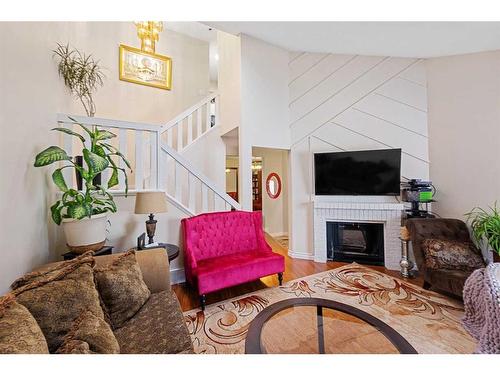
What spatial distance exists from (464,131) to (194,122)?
4.62m

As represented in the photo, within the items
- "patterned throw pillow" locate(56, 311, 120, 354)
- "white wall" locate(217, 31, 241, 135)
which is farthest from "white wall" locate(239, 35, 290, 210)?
"patterned throw pillow" locate(56, 311, 120, 354)

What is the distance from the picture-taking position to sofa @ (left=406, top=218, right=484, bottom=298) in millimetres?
2316

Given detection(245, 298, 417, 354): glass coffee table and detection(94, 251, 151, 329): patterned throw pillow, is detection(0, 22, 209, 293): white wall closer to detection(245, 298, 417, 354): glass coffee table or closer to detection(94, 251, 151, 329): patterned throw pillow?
detection(94, 251, 151, 329): patterned throw pillow

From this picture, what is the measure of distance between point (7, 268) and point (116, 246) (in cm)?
104

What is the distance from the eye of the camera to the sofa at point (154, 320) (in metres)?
1.17

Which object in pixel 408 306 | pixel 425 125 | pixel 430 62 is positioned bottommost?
pixel 408 306

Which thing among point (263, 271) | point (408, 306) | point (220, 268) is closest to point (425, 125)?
point (408, 306)

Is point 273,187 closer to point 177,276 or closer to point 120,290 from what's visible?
point 177,276

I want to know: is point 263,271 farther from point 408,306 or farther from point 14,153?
point 14,153

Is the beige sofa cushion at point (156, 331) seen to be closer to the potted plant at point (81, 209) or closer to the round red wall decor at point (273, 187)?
the potted plant at point (81, 209)

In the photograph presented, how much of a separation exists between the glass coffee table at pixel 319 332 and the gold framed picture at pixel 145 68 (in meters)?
4.94

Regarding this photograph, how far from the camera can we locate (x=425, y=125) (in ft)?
11.0

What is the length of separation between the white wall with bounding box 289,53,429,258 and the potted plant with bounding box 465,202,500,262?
80 centimetres

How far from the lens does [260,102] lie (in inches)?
143
